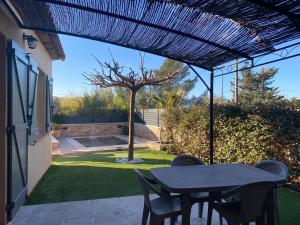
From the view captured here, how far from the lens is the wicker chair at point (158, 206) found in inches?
133

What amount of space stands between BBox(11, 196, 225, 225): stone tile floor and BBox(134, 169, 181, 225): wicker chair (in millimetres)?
715

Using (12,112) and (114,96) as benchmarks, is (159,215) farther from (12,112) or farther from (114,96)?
(114,96)

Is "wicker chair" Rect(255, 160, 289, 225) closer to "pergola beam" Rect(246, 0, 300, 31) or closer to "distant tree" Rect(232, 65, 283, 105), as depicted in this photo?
"pergola beam" Rect(246, 0, 300, 31)

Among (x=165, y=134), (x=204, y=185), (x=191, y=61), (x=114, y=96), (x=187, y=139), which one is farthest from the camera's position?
(x=114, y=96)

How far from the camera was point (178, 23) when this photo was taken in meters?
4.74

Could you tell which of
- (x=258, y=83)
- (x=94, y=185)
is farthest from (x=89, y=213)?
(x=258, y=83)

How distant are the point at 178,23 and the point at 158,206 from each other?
2.85m

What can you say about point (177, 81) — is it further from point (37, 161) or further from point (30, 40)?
point (30, 40)

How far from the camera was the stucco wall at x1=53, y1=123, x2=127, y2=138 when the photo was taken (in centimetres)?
1892

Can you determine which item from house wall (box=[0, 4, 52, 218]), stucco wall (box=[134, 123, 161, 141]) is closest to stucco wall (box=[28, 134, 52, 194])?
house wall (box=[0, 4, 52, 218])

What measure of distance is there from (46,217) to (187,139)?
6.85 meters

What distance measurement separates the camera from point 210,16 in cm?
446

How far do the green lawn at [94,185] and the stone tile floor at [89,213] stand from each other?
1.40 feet

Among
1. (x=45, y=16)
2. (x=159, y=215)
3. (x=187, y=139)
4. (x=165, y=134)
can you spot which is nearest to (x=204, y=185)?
(x=159, y=215)
